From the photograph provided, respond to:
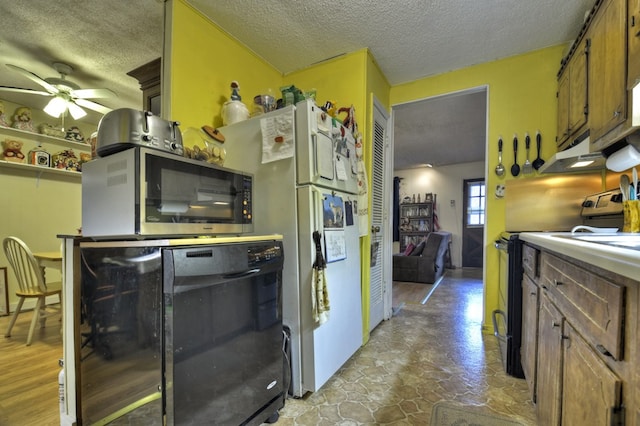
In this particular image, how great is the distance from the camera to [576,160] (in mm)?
1896

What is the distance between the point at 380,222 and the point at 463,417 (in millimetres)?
1721

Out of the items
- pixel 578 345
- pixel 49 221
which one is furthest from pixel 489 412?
pixel 49 221

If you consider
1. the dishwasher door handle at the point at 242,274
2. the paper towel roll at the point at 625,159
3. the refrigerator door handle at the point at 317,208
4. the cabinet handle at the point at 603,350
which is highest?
the paper towel roll at the point at 625,159

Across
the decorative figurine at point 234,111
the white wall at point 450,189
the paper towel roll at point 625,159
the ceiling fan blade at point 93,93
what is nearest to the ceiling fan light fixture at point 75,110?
the ceiling fan blade at point 93,93

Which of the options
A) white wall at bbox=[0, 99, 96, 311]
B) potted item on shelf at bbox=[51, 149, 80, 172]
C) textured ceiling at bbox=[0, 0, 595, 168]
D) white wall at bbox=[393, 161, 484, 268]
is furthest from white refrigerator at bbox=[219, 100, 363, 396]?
white wall at bbox=[393, 161, 484, 268]

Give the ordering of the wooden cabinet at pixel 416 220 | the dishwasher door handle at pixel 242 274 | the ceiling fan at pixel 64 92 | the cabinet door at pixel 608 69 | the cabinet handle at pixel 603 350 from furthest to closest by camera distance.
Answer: the wooden cabinet at pixel 416 220
the ceiling fan at pixel 64 92
the cabinet door at pixel 608 69
the dishwasher door handle at pixel 242 274
the cabinet handle at pixel 603 350

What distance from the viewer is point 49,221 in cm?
367

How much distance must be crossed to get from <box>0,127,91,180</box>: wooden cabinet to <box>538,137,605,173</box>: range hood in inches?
205

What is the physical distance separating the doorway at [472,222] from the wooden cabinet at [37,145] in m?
7.26

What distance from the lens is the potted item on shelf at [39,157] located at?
134 inches

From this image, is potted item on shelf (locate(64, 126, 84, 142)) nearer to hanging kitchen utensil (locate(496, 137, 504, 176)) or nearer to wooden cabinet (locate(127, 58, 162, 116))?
wooden cabinet (locate(127, 58, 162, 116))

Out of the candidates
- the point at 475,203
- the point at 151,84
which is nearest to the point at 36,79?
the point at 151,84

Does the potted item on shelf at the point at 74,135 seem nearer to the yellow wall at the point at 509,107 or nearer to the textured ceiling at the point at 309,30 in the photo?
the textured ceiling at the point at 309,30

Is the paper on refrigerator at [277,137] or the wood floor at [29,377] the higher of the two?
the paper on refrigerator at [277,137]
